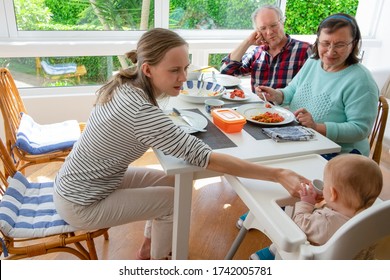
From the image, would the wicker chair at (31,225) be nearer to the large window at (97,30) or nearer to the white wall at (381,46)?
the large window at (97,30)

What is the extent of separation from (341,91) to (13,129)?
4.95 ft

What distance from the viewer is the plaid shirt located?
76.3 inches

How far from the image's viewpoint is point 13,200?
128cm

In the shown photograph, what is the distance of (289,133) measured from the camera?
1316 millimetres

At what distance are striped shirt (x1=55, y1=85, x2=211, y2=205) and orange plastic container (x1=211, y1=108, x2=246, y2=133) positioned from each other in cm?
23

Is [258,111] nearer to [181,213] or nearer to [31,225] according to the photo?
[181,213]

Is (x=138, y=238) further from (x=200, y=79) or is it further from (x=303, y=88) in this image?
(x=303, y=88)

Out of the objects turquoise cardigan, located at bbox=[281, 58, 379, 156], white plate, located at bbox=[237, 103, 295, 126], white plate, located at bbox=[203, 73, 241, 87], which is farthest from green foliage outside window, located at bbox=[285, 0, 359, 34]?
white plate, located at bbox=[237, 103, 295, 126]

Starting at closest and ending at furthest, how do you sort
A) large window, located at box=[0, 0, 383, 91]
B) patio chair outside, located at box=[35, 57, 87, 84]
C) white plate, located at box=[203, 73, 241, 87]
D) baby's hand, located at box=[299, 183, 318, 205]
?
1. baby's hand, located at box=[299, 183, 318, 205]
2. white plate, located at box=[203, 73, 241, 87]
3. large window, located at box=[0, 0, 383, 91]
4. patio chair outside, located at box=[35, 57, 87, 84]

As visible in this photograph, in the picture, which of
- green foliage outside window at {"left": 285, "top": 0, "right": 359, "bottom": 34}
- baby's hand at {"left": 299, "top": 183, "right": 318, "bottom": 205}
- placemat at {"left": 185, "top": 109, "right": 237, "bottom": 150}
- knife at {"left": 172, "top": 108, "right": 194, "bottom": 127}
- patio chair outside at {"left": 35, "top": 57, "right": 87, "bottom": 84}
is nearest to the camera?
baby's hand at {"left": 299, "top": 183, "right": 318, "bottom": 205}

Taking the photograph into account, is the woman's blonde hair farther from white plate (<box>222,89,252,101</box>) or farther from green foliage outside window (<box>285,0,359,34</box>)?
green foliage outside window (<box>285,0,359,34</box>)
